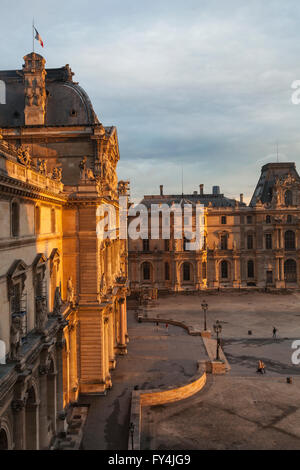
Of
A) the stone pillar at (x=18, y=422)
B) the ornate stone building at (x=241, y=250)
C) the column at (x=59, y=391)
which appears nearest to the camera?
the stone pillar at (x=18, y=422)

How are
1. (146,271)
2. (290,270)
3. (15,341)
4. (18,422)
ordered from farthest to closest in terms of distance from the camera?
1. (290,270)
2. (146,271)
3. (15,341)
4. (18,422)

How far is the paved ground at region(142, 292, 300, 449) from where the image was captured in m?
21.5

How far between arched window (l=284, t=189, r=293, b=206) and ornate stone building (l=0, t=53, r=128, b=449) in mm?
43670

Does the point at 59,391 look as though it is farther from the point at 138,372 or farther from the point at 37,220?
the point at 138,372

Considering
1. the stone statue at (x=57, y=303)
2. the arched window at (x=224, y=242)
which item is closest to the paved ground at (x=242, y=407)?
the stone statue at (x=57, y=303)

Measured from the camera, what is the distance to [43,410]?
1805cm

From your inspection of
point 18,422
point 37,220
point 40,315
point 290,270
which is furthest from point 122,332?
point 290,270

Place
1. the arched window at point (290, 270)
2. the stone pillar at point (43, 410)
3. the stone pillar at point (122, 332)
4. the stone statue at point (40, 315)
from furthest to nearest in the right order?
the arched window at point (290, 270) → the stone pillar at point (122, 332) → the stone statue at point (40, 315) → the stone pillar at point (43, 410)

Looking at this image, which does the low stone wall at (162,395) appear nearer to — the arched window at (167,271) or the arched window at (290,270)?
the arched window at (167,271)

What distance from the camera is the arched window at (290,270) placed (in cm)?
7062

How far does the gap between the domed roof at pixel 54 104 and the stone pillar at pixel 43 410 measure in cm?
2083

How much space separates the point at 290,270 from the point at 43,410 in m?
61.1
